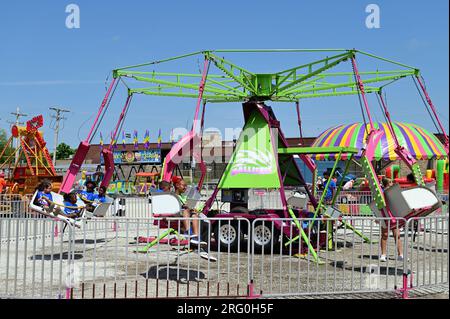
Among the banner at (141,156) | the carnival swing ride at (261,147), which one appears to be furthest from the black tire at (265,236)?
the banner at (141,156)

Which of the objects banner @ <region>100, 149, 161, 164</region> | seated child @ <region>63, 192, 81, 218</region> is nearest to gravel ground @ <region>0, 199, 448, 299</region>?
seated child @ <region>63, 192, 81, 218</region>

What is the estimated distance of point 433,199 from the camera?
7770 mm

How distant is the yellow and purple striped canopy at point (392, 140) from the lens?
30.1 meters

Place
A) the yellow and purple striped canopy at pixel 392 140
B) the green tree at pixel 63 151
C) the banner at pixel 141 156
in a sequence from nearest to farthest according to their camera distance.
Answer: the yellow and purple striped canopy at pixel 392 140, the banner at pixel 141 156, the green tree at pixel 63 151

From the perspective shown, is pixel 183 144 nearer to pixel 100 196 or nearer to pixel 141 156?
pixel 100 196

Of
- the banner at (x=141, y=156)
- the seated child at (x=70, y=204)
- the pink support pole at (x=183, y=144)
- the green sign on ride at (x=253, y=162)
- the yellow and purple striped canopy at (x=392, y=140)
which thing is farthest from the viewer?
the banner at (x=141, y=156)

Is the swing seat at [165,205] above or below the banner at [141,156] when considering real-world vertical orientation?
below

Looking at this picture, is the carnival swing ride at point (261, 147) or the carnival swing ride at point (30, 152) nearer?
the carnival swing ride at point (261, 147)

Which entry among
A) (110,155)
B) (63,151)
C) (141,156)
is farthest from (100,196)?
(63,151)

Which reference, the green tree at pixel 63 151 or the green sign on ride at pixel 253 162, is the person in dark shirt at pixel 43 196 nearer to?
the green sign on ride at pixel 253 162

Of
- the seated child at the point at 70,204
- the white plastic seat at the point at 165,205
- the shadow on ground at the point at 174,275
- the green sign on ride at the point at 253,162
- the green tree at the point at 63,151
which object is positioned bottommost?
the shadow on ground at the point at 174,275

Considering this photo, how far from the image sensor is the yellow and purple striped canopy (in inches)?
1184
